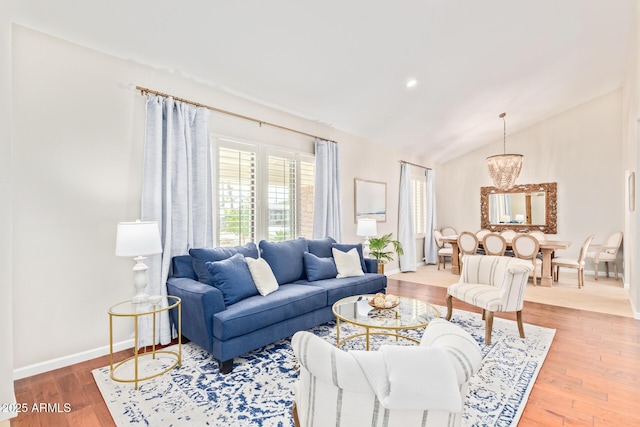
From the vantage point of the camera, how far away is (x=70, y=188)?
109 inches

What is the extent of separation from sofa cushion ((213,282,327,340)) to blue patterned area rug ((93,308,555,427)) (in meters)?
0.32

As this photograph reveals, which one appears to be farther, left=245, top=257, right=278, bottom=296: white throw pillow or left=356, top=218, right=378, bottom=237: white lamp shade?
left=356, top=218, right=378, bottom=237: white lamp shade

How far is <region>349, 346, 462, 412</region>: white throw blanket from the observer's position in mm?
1060

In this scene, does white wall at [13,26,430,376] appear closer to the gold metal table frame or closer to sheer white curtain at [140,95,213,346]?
→ sheer white curtain at [140,95,213,346]

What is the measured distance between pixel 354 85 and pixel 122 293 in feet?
11.8

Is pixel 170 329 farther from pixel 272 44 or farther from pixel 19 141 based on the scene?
pixel 272 44

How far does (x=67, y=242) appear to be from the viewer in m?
Answer: 2.75

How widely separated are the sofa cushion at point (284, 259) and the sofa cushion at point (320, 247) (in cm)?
23

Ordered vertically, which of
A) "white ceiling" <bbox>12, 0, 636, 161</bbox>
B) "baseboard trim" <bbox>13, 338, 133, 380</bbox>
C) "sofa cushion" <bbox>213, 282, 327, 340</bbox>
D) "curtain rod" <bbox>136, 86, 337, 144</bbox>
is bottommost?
"baseboard trim" <bbox>13, 338, 133, 380</bbox>

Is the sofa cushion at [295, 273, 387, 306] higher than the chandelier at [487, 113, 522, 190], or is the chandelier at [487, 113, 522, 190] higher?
the chandelier at [487, 113, 522, 190]

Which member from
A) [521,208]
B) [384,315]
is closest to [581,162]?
[521,208]

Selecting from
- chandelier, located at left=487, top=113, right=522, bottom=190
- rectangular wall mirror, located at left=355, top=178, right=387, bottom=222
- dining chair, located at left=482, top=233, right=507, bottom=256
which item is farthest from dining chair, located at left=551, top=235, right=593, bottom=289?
rectangular wall mirror, located at left=355, top=178, right=387, bottom=222

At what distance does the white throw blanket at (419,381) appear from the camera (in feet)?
3.48

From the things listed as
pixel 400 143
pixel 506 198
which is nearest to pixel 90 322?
pixel 400 143
